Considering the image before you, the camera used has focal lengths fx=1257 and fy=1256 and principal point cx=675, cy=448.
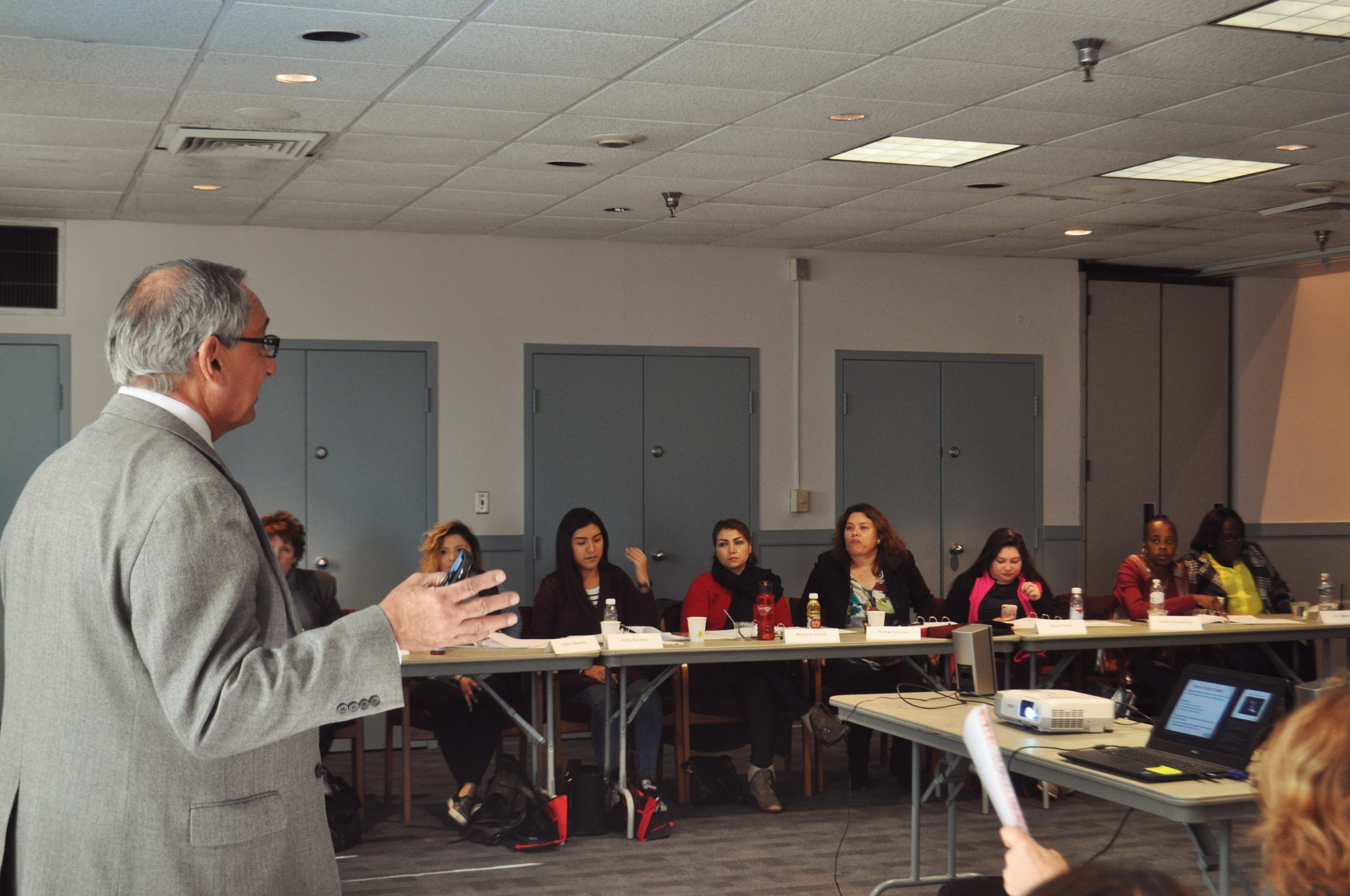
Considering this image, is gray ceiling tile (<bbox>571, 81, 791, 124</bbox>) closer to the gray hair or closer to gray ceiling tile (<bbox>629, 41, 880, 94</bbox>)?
gray ceiling tile (<bbox>629, 41, 880, 94</bbox>)

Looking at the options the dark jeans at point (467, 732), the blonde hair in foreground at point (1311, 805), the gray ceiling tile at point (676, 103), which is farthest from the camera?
the dark jeans at point (467, 732)

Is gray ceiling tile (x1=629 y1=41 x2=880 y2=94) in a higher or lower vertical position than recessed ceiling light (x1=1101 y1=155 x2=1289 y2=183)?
lower

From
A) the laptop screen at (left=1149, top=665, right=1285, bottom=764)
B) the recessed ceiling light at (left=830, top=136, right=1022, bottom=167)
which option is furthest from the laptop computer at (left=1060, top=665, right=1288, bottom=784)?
the recessed ceiling light at (left=830, top=136, right=1022, bottom=167)

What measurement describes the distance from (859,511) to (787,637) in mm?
1191

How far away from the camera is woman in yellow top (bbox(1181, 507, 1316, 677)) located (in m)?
7.43

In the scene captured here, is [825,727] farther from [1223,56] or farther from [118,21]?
[118,21]

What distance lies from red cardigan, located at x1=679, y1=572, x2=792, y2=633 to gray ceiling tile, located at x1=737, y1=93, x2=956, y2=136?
2.49m

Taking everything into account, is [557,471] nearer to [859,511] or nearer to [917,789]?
[859,511]

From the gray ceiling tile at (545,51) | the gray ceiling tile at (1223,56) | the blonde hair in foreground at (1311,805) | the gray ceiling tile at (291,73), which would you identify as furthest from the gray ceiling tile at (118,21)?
the blonde hair in foreground at (1311,805)

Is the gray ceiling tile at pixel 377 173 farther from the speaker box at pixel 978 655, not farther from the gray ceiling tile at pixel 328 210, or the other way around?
the speaker box at pixel 978 655

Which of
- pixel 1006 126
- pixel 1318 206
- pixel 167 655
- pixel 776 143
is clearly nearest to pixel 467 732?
pixel 776 143

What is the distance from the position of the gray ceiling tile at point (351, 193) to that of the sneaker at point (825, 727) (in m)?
3.17

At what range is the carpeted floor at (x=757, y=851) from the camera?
4777mm

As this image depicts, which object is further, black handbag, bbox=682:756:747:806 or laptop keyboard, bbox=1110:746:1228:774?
black handbag, bbox=682:756:747:806
